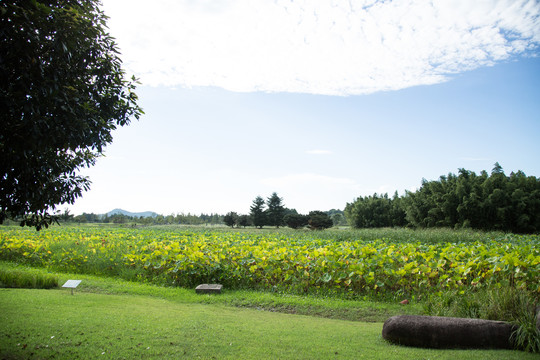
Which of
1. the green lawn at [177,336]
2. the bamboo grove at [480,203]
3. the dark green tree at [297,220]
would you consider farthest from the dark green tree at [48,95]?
the dark green tree at [297,220]

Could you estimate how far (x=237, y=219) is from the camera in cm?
6894

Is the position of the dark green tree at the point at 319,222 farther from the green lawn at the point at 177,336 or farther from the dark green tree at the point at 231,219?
the green lawn at the point at 177,336

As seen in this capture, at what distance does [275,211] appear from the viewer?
6719 cm

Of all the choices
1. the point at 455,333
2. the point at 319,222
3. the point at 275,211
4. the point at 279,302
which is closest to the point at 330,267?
the point at 279,302

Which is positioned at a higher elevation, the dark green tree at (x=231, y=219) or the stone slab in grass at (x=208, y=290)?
the dark green tree at (x=231, y=219)

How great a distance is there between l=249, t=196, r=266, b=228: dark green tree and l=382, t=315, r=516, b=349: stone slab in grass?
201 ft

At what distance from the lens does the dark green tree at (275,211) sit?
66125 millimetres

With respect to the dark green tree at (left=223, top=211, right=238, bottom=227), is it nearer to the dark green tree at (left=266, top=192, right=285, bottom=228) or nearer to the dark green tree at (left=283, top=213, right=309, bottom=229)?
the dark green tree at (left=266, top=192, right=285, bottom=228)

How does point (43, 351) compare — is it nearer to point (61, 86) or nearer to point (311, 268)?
point (61, 86)

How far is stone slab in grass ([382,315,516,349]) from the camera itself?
15.4 feet

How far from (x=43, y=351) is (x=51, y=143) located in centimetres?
261

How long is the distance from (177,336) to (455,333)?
3.90 m

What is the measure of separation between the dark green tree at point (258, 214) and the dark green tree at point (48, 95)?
60555 mm

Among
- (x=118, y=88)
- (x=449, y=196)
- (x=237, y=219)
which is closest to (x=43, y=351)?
(x=118, y=88)
